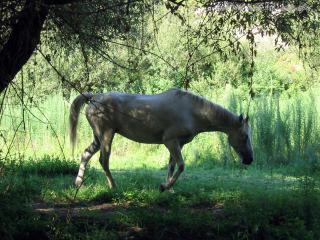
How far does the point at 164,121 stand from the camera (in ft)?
30.9

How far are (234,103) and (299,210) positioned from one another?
7.85 meters

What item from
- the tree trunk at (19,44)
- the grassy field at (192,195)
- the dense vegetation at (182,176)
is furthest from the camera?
the grassy field at (192,195)

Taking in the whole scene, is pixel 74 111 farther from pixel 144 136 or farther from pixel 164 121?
pixel 164 121

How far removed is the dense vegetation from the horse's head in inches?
13.4

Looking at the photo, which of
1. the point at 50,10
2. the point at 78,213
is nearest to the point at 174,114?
the point at 78,213

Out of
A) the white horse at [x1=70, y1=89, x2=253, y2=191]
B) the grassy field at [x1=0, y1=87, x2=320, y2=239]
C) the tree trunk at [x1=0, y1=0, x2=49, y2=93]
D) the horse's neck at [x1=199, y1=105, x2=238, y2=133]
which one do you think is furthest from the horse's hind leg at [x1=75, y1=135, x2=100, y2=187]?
the tree trunk at [x1=0, y1=0, x2=49, y2=93]

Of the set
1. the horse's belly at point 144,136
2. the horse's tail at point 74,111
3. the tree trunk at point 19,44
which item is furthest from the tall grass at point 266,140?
the tree trunk at point 19,44

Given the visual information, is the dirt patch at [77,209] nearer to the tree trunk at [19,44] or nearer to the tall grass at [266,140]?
the tree trunk at [19,44]

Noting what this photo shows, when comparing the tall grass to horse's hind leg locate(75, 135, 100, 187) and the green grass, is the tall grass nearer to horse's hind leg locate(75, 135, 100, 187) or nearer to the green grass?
horse's hind leg locate(75, 135, 100, 187)

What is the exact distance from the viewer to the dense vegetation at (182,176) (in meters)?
6.17

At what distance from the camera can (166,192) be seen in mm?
8297

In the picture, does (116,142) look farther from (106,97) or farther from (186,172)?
(106,97)

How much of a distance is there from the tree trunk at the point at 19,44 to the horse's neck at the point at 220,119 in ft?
14.8

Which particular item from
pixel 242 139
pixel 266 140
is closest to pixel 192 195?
pixel 242 139
